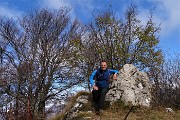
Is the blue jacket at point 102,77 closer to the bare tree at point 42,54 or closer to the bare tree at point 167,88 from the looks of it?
the bare tree at point 167,88

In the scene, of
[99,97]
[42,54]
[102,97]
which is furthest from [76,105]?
[42,54]

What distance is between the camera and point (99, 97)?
1077cm

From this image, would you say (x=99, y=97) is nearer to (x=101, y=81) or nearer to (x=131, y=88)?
(x=101, y=81)

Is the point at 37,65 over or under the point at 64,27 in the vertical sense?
→ under

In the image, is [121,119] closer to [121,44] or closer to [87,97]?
[87,97]

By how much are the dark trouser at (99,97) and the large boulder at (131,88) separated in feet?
1.69

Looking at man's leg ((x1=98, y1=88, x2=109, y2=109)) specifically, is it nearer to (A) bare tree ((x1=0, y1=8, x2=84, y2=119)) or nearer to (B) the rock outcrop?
(B) the rock outcrop

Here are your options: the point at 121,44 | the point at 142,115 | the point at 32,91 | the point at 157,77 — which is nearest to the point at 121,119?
the point at 142,115

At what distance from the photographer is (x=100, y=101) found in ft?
34.3

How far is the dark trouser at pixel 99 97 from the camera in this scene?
10448 mm

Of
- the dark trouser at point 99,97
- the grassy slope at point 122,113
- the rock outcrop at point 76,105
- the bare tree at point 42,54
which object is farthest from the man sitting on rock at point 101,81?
the bare tree at point 42,54

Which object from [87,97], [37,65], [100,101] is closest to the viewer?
[100,101]

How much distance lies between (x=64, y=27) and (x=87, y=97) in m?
19.8

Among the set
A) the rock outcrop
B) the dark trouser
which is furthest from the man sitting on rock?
the rock outcrop
